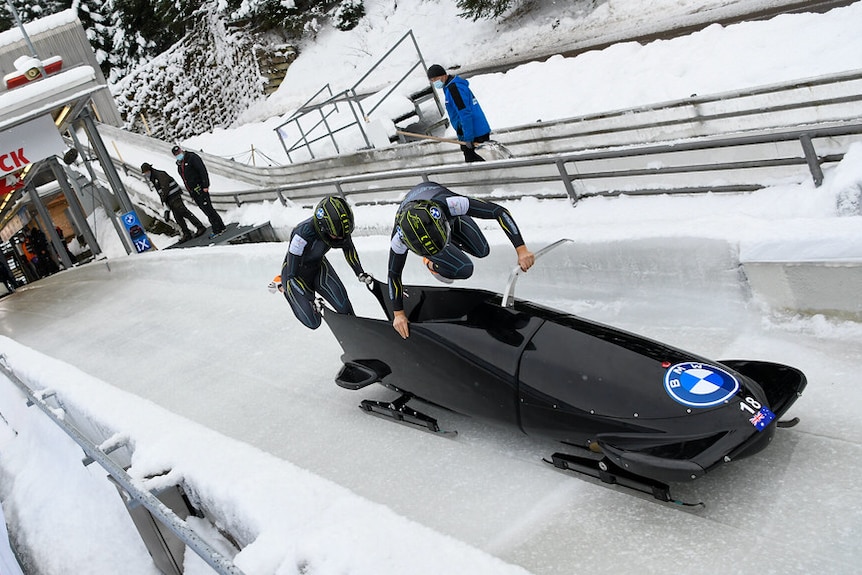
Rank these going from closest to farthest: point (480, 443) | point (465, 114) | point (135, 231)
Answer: point (480, 443)
point (465, 114)
point (135, 231)

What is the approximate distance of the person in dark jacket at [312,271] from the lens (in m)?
4.44

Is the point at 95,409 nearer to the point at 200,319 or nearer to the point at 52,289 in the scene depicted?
the point at 200,319

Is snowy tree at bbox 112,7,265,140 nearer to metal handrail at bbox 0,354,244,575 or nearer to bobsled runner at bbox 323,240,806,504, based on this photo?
bobsled runner at bbox 323,240,806,504

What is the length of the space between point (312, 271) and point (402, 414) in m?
1.19

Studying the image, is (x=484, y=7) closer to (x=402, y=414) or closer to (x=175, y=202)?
(x=175, y=202)

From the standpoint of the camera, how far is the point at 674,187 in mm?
4867

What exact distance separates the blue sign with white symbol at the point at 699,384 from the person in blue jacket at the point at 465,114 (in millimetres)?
4400

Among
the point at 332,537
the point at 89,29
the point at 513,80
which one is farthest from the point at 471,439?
the point at 89,29

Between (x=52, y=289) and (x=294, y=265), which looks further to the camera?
(x=52, y=289)

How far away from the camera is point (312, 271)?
4.63 meters

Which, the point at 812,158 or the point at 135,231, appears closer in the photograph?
the point at 812,158

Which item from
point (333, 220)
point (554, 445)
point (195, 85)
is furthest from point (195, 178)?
point (195, 85)

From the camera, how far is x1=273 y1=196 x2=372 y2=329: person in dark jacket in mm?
4438

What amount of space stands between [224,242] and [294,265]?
5.50m
